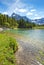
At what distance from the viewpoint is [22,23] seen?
16688 centimetres

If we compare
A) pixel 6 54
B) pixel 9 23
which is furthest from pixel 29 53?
pixel 9 23

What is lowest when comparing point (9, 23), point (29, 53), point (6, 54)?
point (9, 23)

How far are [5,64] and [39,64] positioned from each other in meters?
4.74

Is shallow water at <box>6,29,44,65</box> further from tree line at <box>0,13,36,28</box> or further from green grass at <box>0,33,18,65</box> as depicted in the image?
tree line at <box>0,13,36,28</box>

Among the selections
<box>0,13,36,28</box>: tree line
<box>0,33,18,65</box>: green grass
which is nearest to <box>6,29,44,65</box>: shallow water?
<box>0,33,18,65</box>: green grass

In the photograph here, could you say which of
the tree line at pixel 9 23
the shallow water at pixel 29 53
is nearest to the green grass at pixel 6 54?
the shallow water at pixel 29 53

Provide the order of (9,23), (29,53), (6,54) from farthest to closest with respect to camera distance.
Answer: (9,23)
(29,53)
(6,54)

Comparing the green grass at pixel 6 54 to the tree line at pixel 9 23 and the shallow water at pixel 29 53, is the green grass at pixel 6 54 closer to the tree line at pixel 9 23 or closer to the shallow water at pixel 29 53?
the shallow water at pixel 29 53

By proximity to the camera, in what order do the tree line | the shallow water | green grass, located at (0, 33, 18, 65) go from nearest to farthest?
green grass, located at (0, 33, 18, 65) → the shallow water → the tree line

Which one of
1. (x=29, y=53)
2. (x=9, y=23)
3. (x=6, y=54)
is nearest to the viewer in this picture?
(x=6, y=54)

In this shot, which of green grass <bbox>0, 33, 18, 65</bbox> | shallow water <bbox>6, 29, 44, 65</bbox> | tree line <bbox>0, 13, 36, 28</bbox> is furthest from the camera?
tree line <bbox>0, 13, 36, 28</bbox>

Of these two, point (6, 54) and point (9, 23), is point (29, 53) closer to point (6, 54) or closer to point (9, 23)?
point (6, 54)

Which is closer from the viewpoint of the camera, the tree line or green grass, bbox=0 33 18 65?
green grass, bbox=0 33 18 65

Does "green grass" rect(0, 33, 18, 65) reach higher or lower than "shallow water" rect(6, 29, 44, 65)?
higher
